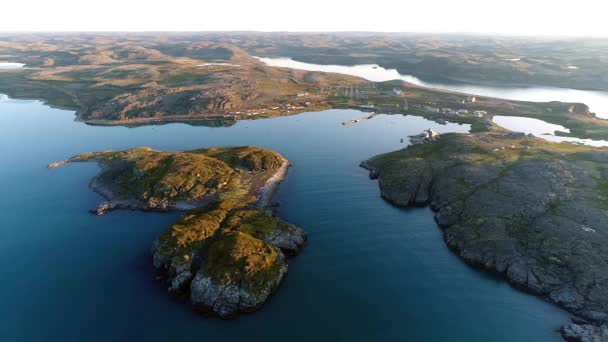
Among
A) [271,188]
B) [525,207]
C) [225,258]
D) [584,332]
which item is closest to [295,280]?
[225,258]

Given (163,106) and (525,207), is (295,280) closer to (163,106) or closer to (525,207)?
(525,207)

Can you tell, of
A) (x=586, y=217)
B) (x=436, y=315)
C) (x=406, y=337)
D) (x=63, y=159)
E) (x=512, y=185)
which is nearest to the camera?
(x=406, y=337)

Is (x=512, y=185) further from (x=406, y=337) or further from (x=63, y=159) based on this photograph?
(x=63, y=159)

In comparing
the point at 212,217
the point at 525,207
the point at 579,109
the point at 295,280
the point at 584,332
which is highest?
the point at 579,109

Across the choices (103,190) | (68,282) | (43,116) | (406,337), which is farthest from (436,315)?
(43,116)

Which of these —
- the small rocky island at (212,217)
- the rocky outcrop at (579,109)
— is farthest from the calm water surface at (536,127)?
the small rocky island at (212,217)

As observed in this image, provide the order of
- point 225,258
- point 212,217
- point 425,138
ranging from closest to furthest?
point 225,258 < point 212,217 < point 425,138

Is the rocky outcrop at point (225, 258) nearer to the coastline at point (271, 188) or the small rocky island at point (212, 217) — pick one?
the small rocky island at point (212, 217)

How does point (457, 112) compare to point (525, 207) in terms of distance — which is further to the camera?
point (457, 112)
